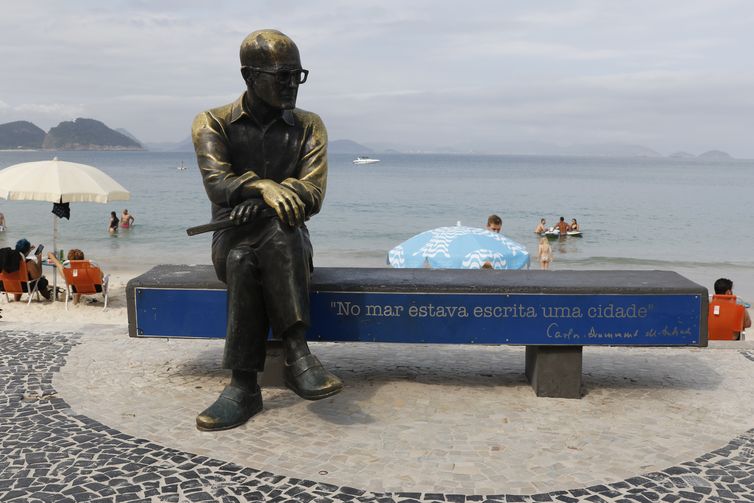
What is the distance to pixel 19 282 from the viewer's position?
11344mm

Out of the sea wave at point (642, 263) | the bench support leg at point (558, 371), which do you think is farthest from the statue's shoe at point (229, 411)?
the sea wave at point (642, 263)

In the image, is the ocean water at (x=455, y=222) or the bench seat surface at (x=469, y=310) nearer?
the bench seat surface at (x=469, y=310)

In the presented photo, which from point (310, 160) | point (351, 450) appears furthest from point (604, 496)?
point (310, 160)

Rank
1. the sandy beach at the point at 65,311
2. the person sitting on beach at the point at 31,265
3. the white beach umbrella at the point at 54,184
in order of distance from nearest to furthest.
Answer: the sandy beach at the point at 65,311, the white beach umbrella at the point at 54,184, the person sitting on beach at the point at 31,265

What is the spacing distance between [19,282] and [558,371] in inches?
345

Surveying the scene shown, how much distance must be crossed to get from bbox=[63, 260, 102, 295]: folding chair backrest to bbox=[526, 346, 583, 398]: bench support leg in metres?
7.78

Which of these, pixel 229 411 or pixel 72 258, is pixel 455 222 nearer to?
pixel 72 258

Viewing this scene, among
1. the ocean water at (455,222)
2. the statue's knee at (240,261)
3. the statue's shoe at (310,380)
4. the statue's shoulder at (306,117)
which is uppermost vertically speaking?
the statue's shoulder at (306,117)

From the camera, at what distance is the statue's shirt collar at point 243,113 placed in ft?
17.5

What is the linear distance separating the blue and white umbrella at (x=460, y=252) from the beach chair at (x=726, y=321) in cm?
199

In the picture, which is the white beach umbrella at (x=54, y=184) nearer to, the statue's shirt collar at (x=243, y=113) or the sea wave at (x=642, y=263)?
the statue's shirt collar at (x=243, y=113)

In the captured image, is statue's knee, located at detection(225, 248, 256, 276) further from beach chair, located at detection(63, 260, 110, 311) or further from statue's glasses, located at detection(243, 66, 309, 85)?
beach chair, located at detection(63, 260, 110, 311)

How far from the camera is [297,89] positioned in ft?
16.9

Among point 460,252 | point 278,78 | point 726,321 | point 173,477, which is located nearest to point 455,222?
point 460,252
